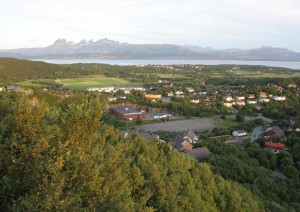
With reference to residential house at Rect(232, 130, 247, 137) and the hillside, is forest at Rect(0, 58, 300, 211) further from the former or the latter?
the hillside

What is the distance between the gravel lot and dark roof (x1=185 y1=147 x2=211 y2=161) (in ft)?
27.0

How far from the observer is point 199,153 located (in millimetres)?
19375

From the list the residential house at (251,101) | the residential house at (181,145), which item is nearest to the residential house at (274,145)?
the residential house at (181,145)

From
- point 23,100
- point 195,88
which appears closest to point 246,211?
point 23,100

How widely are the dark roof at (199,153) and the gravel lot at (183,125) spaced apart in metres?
8.23

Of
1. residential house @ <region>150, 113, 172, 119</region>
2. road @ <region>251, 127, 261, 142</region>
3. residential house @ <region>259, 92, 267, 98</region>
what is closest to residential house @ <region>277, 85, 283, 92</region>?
residential house @ <region>259, 92, 267, 98</region>

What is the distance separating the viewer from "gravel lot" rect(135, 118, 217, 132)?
1125 inches

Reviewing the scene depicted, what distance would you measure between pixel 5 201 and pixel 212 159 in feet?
45.1

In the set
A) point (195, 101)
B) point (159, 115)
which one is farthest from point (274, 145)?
point (195, 101)

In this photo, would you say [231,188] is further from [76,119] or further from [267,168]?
[76,119]

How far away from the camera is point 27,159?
5289mm

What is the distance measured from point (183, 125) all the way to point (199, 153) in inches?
416

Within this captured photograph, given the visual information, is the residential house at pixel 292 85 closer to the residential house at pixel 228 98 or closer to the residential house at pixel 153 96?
the residential house at pixel 228 98

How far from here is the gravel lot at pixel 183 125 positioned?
28.6 metres
